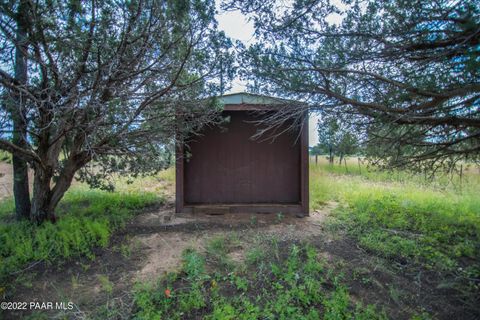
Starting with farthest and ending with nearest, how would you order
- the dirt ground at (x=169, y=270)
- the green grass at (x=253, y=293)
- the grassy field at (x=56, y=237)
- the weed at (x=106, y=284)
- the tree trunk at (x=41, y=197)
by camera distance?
the tree trunk at (x=41, y=197) < the grassy field at (x=56, y=237) < the weed at (x=106, y=284) < the dirt ground at (x=169, y=270) < the green grass at (x=253, y=293)

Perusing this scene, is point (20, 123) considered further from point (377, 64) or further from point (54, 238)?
point (377, 64)

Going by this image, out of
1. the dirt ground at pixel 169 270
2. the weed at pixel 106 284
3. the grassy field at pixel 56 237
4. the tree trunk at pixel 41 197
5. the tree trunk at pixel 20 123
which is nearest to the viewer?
the dirt ground at pixel 169 270

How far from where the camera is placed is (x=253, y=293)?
2111 mm

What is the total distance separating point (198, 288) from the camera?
2133 millimetres

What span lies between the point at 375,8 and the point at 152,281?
10.9 ft

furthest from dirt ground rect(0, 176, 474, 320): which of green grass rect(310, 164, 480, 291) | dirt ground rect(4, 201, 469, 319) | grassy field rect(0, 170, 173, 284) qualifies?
green grass rect(310, 164, 480, 291)

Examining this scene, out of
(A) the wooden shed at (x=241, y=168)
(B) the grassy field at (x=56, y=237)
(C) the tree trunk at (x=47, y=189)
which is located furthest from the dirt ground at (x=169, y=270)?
(A) the wooden shed at (x=241, y=168)

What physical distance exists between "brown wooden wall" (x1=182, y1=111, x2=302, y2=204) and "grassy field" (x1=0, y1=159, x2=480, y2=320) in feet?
2.88

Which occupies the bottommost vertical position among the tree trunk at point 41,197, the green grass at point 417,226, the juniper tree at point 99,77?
the green grass at point 417,226

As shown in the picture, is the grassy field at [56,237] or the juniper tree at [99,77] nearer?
the juniper tree at [99,77]

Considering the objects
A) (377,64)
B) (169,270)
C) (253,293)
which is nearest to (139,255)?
(169,270)

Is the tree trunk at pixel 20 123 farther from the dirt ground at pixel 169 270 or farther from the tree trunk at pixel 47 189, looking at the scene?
the dirt ground at pixel 169 270

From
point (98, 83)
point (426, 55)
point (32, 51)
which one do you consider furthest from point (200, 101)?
point (426, 55)

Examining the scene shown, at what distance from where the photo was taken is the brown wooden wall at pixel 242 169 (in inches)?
190
